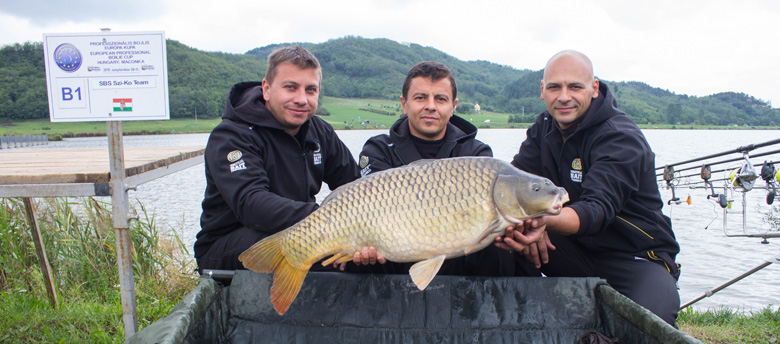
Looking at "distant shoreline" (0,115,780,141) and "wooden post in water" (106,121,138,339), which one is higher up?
"wooden post in water" (106,121,138,339)

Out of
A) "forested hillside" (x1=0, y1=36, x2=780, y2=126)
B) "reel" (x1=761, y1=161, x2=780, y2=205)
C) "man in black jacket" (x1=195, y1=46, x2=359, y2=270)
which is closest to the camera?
"man in black jacket" (x1=195, y1=46, x2=359, y2=270)

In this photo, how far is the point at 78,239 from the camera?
344cm

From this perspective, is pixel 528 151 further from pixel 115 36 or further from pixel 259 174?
pixel 115 36

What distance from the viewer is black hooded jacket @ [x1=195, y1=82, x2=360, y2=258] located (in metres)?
1.89

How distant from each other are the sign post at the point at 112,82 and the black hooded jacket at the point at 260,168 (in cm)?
30

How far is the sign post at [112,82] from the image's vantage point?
1983mm

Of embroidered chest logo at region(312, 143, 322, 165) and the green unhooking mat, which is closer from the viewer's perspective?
the green unhooking mat

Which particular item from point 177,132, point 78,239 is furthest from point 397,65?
point 78,239

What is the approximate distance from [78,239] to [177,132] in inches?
1054

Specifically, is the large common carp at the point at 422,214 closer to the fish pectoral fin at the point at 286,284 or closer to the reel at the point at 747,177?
the fish pectoral fin at the point at 286,284

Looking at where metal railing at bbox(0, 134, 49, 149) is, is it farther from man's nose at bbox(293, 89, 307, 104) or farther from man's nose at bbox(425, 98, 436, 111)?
man's nose at bbox(425, 98, 436, 111)

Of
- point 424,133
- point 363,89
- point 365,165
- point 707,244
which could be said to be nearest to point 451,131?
point 424,133

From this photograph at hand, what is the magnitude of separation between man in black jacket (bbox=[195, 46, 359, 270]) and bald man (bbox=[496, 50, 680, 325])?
911 mm

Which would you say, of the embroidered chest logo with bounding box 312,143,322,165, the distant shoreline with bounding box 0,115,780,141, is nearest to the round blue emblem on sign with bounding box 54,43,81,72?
the embroidered chest logo with bounding box 312,143,322,165
